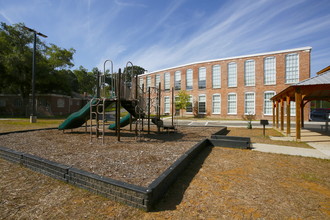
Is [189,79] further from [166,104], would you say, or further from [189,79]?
[166,104]

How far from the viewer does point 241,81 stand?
2620 cm

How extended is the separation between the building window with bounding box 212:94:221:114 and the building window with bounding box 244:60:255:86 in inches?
193

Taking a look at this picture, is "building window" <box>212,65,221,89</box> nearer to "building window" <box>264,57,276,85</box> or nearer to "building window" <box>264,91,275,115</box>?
"building window" <box>264,57,276,85</box>

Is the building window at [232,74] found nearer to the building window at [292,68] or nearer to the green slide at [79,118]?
the building window at [292,68]

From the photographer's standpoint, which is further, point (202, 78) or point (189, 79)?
point (189, 79)

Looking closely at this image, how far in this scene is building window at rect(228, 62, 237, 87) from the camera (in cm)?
2689

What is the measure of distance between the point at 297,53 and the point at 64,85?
3813 cm

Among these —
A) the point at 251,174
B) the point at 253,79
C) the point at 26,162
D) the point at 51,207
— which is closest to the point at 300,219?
the point at 251,174

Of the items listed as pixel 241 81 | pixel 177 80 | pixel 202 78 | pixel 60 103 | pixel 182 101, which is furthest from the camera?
pixel 177 80

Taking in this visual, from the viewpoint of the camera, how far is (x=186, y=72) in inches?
1273

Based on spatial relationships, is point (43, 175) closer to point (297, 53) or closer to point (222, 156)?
point (222, 156)

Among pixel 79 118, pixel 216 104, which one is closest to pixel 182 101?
pixel 216 104

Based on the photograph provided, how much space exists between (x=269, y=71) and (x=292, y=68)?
2.72 meters

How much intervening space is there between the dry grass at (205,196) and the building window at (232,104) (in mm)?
23051
